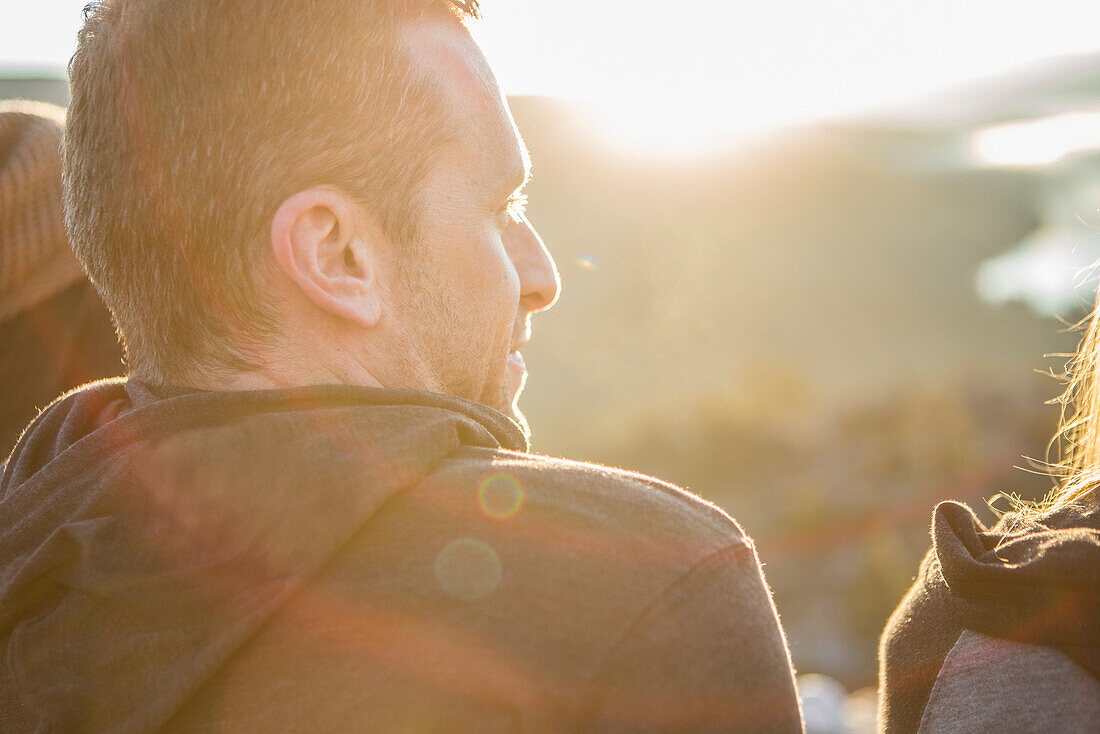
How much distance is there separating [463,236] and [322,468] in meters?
0.53

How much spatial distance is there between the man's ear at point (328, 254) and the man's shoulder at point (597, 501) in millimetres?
346

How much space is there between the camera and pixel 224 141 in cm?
130

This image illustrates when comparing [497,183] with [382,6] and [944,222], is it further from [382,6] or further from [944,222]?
[944,222]

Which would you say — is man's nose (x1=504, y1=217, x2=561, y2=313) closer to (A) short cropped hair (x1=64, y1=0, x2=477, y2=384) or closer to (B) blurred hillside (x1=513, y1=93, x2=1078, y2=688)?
(A) short cropped hair (x1=64, y1=0, x2=477, y2=384)

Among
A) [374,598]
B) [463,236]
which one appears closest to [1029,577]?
[374,598]

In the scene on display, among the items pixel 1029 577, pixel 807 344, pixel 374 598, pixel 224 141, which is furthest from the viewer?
pixel 807 344

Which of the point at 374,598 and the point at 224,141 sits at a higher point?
the point at 224,141

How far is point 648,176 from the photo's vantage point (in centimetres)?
2330

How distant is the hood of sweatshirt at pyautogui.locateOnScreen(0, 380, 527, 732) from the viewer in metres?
0.96

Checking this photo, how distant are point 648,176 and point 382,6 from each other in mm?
22470

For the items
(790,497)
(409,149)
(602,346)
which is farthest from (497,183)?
(602,346)

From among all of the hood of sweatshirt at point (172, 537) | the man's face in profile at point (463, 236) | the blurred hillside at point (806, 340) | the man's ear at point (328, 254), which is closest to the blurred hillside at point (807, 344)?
the blurred hillside at point (806, 340)

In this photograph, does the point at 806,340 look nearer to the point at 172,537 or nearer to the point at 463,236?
the point at 463,236

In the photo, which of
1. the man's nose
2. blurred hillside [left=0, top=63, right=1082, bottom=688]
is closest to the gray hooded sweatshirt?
the man's nose
